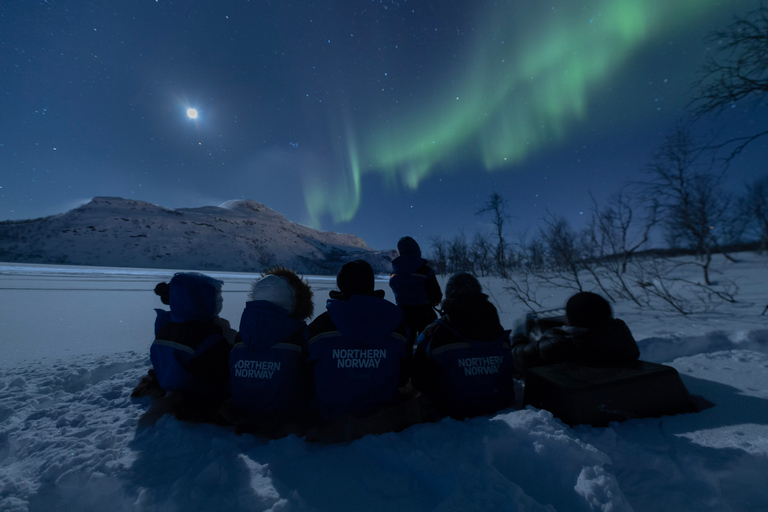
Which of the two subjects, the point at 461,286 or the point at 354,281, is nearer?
the point at 354,281

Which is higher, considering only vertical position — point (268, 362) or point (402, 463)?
point (268, 362)

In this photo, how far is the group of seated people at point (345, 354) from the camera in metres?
2.01

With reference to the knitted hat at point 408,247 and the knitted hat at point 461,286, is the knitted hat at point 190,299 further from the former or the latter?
the knitted hat at point 408,247

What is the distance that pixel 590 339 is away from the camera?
7.61 feet

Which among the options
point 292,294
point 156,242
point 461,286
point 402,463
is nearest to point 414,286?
point 461,286

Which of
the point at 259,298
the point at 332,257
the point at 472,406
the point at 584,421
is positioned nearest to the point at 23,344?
the point at 259,298

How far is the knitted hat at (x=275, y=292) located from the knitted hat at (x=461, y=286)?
4.33 ft

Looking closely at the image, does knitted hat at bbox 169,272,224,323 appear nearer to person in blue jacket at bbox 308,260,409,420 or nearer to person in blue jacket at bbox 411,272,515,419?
person in blue jacket at bbox 308,260,409,420

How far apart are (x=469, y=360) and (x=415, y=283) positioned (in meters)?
1.74

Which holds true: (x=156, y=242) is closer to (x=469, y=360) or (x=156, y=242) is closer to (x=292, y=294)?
(x=292, y=294)

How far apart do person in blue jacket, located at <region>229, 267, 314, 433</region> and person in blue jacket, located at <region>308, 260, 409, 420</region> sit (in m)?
0.22

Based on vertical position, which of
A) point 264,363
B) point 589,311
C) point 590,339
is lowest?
point 264,363

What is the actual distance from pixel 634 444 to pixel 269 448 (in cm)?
216

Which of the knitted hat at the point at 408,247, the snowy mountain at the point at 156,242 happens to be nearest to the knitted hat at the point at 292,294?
the knitted hat at the point at 408,247
